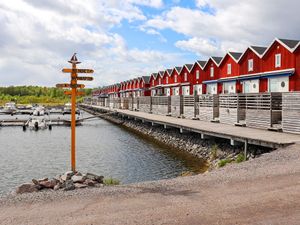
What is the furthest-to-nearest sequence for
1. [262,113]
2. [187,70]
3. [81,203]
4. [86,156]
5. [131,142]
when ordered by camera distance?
1. [187,70]
2. [131,142]
3. [86,156]
4. [262,113]
5. [81,203]

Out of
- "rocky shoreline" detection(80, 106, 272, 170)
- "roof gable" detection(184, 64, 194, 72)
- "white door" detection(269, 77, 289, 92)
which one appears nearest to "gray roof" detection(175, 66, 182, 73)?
"roof gable" detection(184, 64, 194, 72)

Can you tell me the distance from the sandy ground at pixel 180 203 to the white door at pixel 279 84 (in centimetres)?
1946

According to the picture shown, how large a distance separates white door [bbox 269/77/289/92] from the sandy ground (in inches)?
766

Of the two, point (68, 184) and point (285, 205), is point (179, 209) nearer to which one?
point (285, 205)

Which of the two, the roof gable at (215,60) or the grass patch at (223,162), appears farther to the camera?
the roof gable at (215,60)

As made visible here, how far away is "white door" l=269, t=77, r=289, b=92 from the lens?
2816cm

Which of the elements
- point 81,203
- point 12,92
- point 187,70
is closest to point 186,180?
point 81,203

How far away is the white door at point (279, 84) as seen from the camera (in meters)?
28.2

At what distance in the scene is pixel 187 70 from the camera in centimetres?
4841

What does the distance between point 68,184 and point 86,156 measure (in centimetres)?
1355

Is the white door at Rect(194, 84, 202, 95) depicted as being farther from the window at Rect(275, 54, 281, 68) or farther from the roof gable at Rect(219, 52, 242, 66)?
the window at Rect(275, 54, 281, 68)

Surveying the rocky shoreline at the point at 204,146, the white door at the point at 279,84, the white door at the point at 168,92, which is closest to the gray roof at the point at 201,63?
the white door at the point at 168,92

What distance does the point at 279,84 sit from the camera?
29109 millimetres

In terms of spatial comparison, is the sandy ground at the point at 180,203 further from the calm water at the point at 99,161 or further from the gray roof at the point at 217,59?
the gray roof at the point at 217,59
